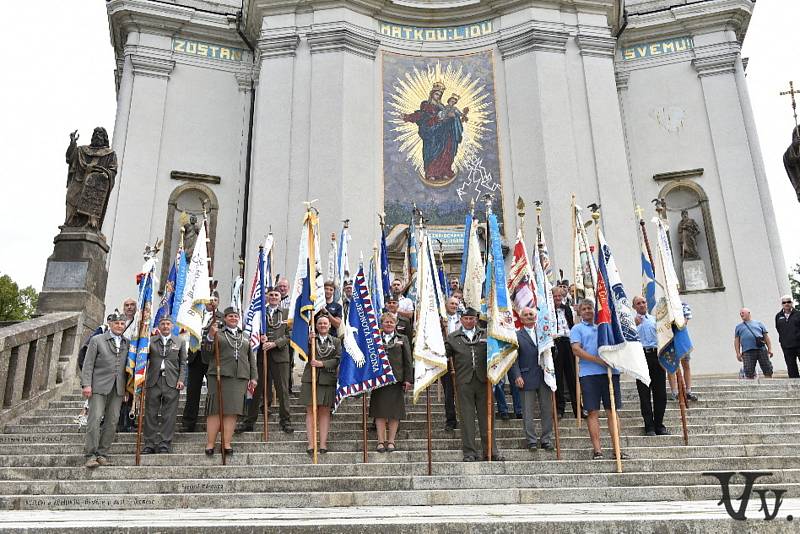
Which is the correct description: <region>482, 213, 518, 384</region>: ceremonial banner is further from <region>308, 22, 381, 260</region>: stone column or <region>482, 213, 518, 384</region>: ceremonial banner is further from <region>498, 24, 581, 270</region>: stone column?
<region>498, 24, 581, 270</region>: stone column

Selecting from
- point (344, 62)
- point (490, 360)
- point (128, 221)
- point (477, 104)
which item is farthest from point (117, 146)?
point (490, 360)

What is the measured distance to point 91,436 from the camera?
6168mm

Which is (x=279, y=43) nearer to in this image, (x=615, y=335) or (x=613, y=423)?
(x=615, y=335)

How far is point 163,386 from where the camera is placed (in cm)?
689

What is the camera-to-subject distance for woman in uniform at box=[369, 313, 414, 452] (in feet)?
21.9

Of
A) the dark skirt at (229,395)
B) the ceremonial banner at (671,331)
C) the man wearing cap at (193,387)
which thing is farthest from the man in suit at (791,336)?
the man wearing cap at (193,387)

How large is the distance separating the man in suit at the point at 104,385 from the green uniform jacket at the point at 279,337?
169 cm

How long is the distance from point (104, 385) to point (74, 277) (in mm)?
3499

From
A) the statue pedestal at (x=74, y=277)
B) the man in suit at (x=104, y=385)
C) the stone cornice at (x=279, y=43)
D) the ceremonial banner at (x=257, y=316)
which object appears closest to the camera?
the man in suit at (x=104, y=385)

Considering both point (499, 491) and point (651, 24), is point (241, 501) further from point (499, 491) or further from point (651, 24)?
point (651, 24)

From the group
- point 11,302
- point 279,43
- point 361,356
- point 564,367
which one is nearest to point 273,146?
point 279,43

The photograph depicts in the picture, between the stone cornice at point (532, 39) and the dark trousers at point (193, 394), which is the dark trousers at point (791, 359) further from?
the stone cornice at point (532, 39)

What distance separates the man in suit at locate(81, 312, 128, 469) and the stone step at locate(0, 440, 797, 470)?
0.24m

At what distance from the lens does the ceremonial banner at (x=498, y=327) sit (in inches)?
259
